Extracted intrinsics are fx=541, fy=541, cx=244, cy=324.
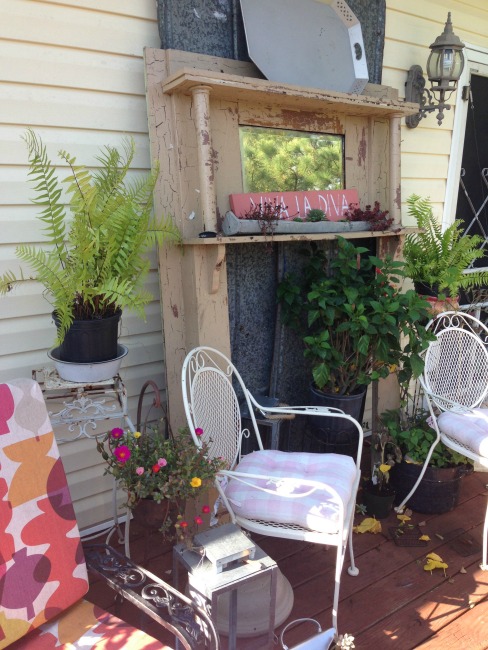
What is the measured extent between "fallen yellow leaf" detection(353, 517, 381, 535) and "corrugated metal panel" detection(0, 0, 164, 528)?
133 cm

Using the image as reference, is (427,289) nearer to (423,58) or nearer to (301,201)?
(301,201)

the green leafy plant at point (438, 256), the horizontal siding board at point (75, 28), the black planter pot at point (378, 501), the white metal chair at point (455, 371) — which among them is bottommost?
the black planter pot at point (378, 501)

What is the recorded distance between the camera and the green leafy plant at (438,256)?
120 inches

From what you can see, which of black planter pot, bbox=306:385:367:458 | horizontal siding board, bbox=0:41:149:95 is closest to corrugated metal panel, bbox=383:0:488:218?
black planter pot, bbox=306:385:367:458

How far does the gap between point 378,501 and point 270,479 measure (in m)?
1.02

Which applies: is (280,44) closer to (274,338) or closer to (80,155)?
(80,155)

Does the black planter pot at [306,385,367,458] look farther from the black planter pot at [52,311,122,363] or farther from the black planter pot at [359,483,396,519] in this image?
the black planter pot at [52,311,122,363]

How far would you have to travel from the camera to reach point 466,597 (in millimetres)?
2141

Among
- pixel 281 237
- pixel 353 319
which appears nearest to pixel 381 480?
pixel 353 319

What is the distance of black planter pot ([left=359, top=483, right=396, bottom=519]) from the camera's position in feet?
8.59

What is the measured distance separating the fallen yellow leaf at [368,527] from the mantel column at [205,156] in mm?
1529

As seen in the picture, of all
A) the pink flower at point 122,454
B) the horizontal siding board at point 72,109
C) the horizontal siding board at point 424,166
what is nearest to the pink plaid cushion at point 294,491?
the pink flower at point 122,454

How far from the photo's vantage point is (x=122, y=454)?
1747mm

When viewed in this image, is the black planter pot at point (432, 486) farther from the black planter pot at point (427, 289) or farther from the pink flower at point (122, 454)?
the pink flower at point (122, 454)
